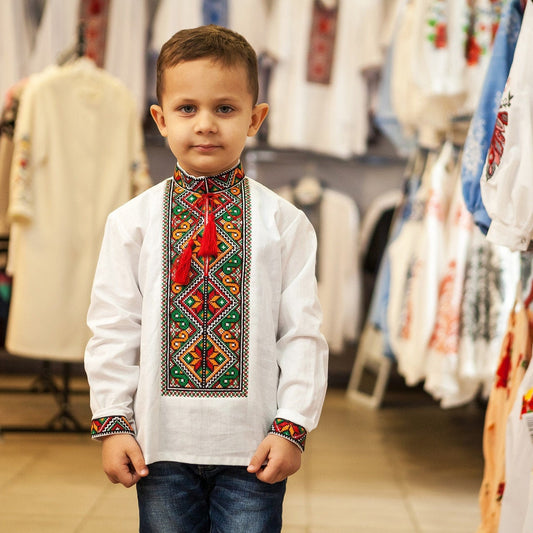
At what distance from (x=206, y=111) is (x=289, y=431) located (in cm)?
47

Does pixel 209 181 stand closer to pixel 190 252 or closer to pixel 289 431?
pixel 190 252

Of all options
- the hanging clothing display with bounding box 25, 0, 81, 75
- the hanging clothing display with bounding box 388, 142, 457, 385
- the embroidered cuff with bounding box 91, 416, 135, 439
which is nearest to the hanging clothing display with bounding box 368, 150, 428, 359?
the hanging clothing display with bounding box 388, 142, 457, 385

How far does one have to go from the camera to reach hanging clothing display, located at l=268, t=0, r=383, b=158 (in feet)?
13.7

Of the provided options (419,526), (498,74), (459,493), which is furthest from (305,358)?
(459,493)

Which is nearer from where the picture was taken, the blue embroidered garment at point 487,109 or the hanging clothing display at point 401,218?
the blue embroidered garment at point 487,109

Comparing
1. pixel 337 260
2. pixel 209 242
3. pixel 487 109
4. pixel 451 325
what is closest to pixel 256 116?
pixel 209 242

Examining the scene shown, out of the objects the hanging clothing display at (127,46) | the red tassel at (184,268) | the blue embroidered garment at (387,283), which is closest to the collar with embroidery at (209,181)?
the red tassel at (184,268)

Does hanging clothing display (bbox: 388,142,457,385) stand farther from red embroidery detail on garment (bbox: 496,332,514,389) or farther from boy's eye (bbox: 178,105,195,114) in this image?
boy's eye (bbox: 178,105,195,114)

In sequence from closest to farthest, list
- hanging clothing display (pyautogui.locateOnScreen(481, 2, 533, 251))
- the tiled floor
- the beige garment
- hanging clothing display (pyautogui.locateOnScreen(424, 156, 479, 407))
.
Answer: hanging clothing display (pyautogui.locateOnScreen(481, 2, 533, 251)) → the beige garment → the tiled floor → hanging clothing display (pyautogui.locateOnScreen(424, 156, 479, 407))

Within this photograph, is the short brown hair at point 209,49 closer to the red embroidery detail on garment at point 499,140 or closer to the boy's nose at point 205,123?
the boy's nose at point 205,123

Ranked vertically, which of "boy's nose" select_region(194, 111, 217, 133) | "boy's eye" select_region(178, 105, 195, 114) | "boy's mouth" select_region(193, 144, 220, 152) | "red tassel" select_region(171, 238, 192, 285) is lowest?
"red tassel" select_region(171, 238, 192, 285)

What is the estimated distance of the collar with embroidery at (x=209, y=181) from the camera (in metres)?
1.14

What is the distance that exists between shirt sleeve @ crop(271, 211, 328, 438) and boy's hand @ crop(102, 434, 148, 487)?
0.66 feet

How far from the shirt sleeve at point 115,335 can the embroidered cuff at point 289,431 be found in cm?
21
